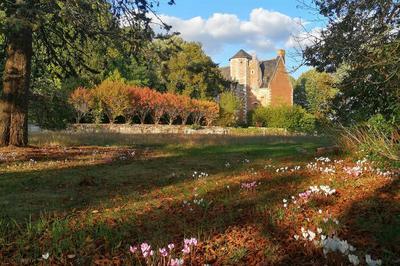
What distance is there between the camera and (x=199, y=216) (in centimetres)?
470

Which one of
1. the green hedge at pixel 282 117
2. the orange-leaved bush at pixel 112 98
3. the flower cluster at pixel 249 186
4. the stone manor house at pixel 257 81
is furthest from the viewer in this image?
the stone manor house at pixel 257 81

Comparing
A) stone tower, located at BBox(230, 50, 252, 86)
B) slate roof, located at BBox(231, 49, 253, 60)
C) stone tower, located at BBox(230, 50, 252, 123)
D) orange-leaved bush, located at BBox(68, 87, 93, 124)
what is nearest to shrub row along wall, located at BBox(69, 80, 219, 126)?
orange-leaved bush, located at BBox(68, 87, 93, 124)

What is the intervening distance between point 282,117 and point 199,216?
214 feet

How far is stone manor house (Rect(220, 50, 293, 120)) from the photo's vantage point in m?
84.3

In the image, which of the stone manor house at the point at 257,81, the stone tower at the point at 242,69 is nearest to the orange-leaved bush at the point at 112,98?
the stone manor house at the point at 257,81

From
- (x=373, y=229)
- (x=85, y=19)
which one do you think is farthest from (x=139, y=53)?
(x=373, y=229)

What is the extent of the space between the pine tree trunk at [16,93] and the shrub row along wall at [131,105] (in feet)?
96.6

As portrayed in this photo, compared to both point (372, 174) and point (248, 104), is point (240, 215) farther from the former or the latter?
point (248, 104)

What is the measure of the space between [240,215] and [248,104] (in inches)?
3151

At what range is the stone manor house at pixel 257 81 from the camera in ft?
277

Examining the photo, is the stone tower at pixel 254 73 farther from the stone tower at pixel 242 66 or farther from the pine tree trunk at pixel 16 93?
the pine tree trunk at pixel 16 93

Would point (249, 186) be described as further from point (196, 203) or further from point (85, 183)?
point (85, 183)

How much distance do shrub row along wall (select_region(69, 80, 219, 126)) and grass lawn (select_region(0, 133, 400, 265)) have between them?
3594 cm

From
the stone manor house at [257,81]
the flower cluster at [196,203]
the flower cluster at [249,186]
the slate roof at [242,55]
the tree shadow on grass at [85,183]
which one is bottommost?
the tree shadow on grass at [85,183]
